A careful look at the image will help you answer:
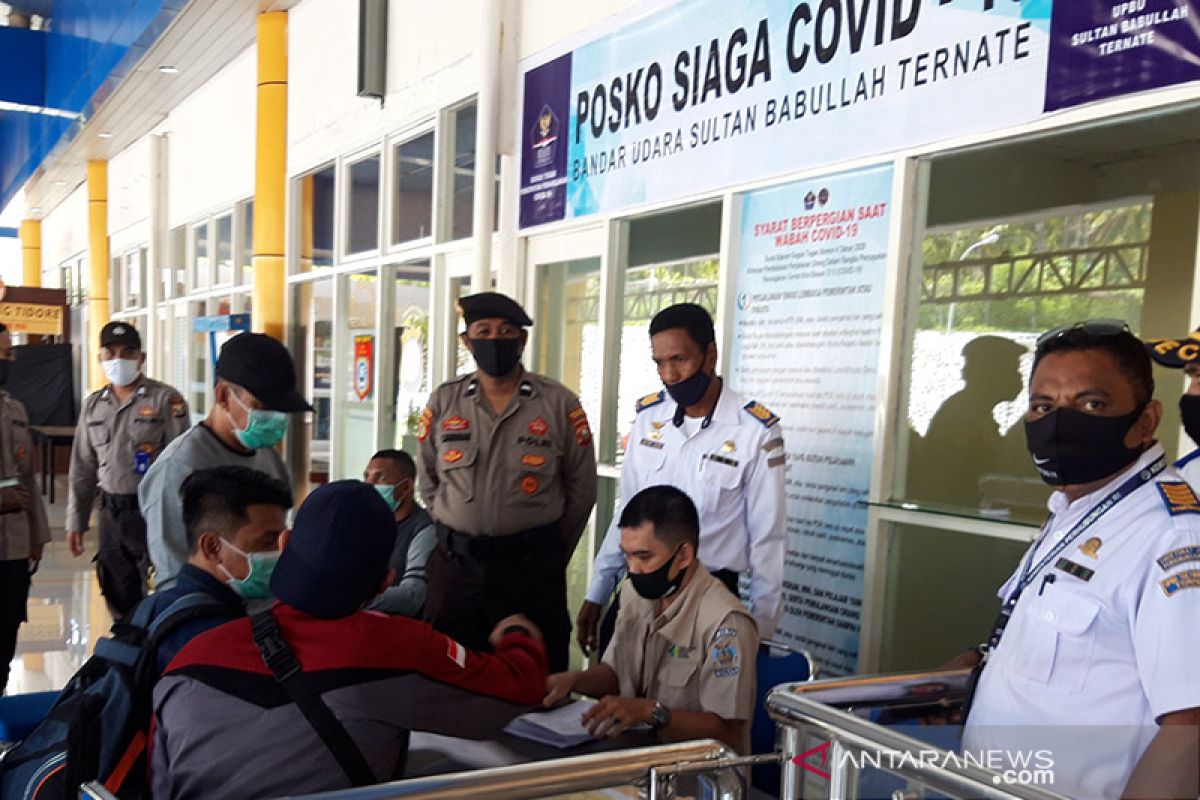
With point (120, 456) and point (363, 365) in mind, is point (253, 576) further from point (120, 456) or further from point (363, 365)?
point (363, 365)

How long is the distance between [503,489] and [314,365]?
491 cm

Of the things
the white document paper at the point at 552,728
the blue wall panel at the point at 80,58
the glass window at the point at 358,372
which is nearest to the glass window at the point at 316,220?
the glass window at the point at 358,372

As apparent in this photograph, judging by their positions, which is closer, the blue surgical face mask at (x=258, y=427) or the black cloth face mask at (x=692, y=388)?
the blue surgical face mask at (x=258, y=427)

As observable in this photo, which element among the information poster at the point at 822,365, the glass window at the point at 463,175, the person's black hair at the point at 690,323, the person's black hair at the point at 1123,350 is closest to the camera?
the person's black hair at the point at 1123,350

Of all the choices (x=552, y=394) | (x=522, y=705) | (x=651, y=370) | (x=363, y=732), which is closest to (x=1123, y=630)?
(x=522, y=705)

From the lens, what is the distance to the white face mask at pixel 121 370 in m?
4.79

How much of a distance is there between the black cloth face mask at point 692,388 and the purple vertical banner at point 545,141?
1.89m

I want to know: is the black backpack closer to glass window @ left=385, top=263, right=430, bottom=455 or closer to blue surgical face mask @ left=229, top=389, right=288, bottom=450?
blue surgical face mask @ left=229, top=389, right=288, bottom=450

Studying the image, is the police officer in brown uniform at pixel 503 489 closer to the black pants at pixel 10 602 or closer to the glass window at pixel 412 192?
the black pants at pixel 10 602

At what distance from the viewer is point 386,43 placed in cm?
583

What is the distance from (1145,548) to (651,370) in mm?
2735

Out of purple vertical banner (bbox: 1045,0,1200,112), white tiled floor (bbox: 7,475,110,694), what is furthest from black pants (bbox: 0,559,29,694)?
purple vertical banner (bbox: 1045,0,1200,112)

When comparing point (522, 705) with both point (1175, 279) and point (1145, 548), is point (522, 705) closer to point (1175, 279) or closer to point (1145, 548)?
point (1145, 548)

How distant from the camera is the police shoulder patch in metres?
1.29
